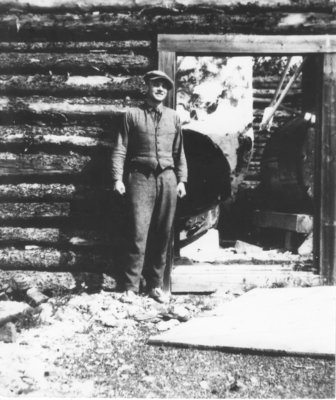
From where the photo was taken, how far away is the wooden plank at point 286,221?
28.1 ft

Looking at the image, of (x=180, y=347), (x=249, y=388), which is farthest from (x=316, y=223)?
(x=249, y=388)

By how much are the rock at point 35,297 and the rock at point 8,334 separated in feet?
3.31

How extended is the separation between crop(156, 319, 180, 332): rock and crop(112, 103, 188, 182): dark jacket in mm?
1506

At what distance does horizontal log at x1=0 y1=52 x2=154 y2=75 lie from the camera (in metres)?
5.81

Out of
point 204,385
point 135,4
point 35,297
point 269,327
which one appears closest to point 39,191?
point 35,297

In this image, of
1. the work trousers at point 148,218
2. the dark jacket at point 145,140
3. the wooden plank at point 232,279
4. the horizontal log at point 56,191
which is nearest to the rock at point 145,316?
the work trousers at point 148,218

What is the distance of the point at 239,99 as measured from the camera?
28.8 ft

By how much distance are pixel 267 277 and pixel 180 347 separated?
2.23 m

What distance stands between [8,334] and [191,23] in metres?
3.53

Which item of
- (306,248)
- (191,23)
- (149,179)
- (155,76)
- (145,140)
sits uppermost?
(191,23)

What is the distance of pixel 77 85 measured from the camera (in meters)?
5.83

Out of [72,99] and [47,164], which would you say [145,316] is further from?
[72,99]

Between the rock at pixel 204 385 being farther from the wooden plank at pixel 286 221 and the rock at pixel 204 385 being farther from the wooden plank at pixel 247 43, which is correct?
the wooden plank at pixel 286 221

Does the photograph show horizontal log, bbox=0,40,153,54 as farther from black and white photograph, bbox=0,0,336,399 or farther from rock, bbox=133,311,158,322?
rock, bbox=133,311,158,322
